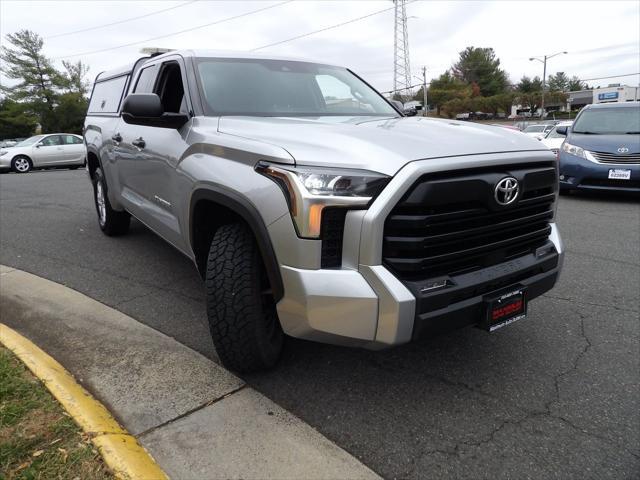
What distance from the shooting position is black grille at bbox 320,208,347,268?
208 centimetres

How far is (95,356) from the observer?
9.93 feet

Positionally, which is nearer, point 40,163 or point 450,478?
point 450,478

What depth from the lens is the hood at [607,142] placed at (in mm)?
7703

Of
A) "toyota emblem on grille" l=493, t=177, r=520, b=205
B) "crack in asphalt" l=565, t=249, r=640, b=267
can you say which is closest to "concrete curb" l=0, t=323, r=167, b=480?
"toyota emblem on grille" l=493, t=177, r=520, b=205

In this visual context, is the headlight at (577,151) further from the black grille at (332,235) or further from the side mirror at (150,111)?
the black grille at (332,235)

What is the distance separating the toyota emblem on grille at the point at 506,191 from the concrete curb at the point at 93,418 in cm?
185

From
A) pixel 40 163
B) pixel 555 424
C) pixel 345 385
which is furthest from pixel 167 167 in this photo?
pixel 40 163

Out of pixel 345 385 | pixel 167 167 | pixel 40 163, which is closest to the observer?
pixel 345 385

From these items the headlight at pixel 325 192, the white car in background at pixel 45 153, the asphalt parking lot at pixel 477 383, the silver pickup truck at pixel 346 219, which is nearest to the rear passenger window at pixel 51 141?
the white car in background at pixel 45 153

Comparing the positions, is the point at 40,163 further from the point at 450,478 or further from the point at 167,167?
the point at 450,478

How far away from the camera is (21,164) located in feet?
56.2

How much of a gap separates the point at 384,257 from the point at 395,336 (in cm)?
33

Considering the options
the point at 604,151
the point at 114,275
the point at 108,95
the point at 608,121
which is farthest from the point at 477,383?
the point at 608,121

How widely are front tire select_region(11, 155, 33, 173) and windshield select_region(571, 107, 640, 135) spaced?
16651 millimetres
